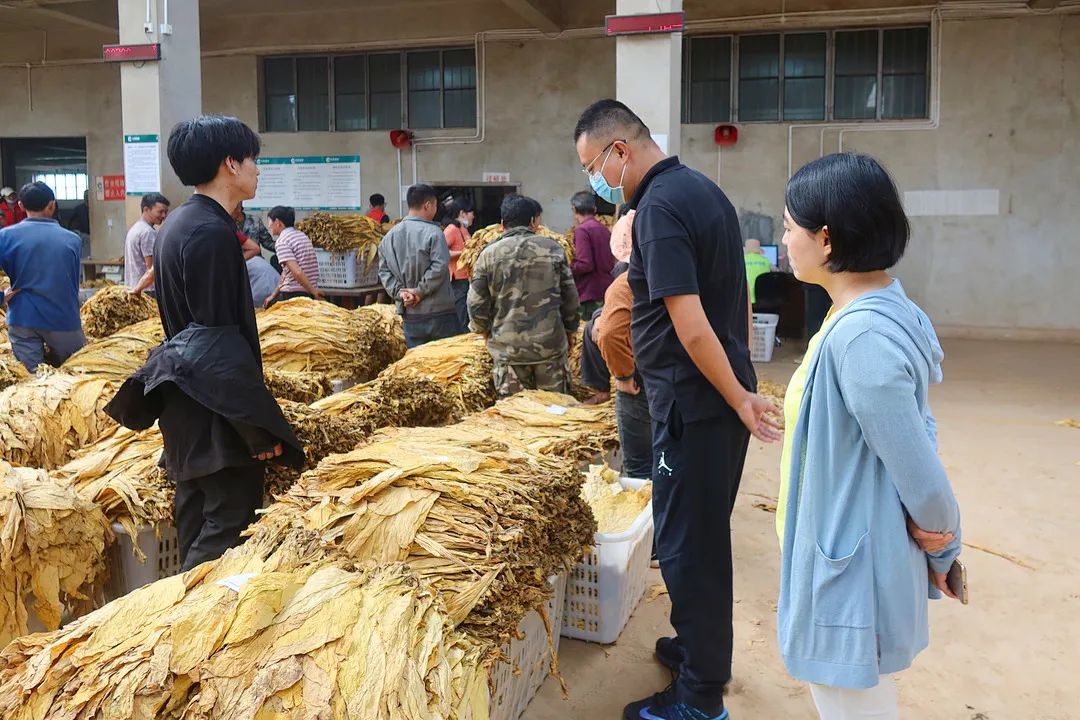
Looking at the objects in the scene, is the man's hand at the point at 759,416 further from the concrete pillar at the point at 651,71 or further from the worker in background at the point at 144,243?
the worker in background at the point at 144,243

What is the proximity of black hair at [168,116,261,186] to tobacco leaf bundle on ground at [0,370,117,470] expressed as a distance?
4.94 feet

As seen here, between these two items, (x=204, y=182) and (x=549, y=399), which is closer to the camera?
(x=204, y=182)

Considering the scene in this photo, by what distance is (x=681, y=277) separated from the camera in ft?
7.84

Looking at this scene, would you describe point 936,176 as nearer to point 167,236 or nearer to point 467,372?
point 467,372

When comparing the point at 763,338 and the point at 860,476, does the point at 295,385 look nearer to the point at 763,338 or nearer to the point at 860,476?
the point at 860,476

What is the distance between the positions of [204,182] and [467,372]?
244cm

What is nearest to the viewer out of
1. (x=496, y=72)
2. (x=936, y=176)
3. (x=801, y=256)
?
(x=801, y=256)

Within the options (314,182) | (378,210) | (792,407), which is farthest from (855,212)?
(314,182)

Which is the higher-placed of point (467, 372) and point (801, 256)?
point (801, 256)

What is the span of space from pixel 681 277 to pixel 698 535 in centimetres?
73

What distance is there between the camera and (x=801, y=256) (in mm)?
1733

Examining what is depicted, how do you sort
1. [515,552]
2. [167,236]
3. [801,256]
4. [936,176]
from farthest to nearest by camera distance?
[936,176] → [167,236] → [515,552] → [801,256]

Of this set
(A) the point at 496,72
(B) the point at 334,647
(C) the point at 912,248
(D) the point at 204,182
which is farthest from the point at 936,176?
(B) the point at 334,647

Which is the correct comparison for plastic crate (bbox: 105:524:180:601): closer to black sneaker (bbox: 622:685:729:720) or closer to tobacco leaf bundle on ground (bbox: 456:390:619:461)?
tobacco leaf bundle on ground (bbox: 456:390:619:461)
